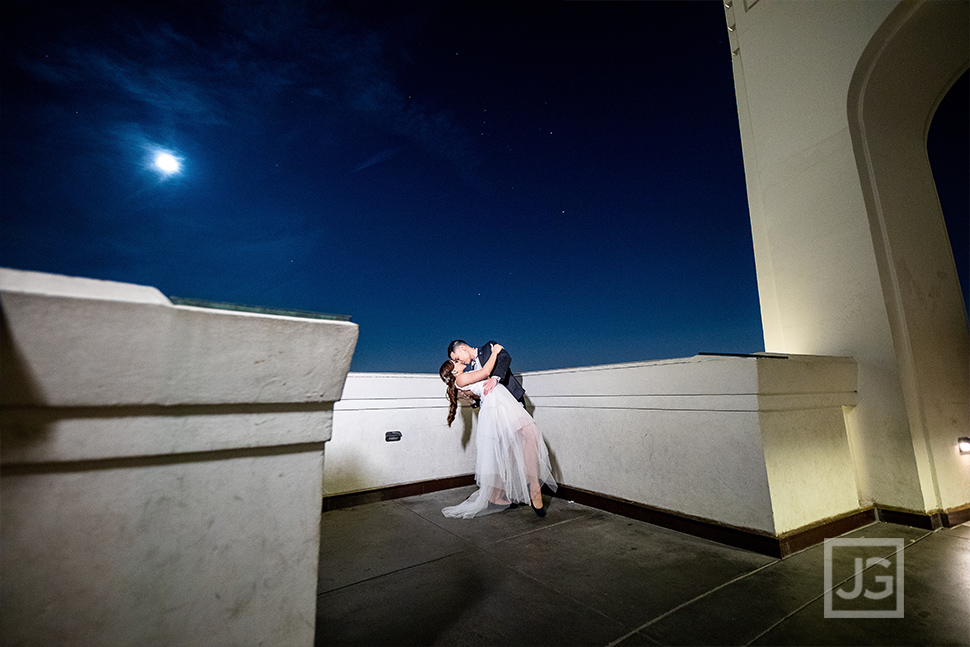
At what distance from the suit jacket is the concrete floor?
1.14 m

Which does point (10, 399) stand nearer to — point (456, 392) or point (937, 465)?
point (456, 392)

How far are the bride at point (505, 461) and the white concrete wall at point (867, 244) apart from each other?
2.29 meters

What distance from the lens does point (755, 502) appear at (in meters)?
2.24

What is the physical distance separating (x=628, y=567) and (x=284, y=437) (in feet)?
6.36

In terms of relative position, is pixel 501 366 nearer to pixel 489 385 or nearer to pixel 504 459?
pixel 489 385

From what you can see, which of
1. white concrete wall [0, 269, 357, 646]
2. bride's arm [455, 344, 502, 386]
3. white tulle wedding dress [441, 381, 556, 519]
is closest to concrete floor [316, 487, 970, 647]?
white tulle wedding dress [441, 381, 556, 519]

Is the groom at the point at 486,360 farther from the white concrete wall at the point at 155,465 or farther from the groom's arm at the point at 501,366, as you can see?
the white concrete wall at the point at 155,465

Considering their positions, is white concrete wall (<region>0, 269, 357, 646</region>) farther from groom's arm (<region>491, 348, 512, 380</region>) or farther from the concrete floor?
groom's arm (<region>491, 348, 512, 380</region>)

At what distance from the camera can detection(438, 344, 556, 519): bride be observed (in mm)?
3081

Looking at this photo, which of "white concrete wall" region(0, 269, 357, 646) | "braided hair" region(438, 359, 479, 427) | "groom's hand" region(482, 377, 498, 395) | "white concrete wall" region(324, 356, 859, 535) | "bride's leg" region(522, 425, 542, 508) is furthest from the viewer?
"braided hair" region(438, 359, 479, 427)

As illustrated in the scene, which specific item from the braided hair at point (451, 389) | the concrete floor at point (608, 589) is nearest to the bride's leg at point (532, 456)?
the concrete floor at point (608, 589)

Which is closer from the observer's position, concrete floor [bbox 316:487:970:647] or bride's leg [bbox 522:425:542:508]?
concrete floor [bbox 316:487:970:647]

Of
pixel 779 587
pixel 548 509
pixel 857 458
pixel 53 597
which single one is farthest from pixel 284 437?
pixel 857 458

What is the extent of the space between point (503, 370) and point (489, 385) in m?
0.18
